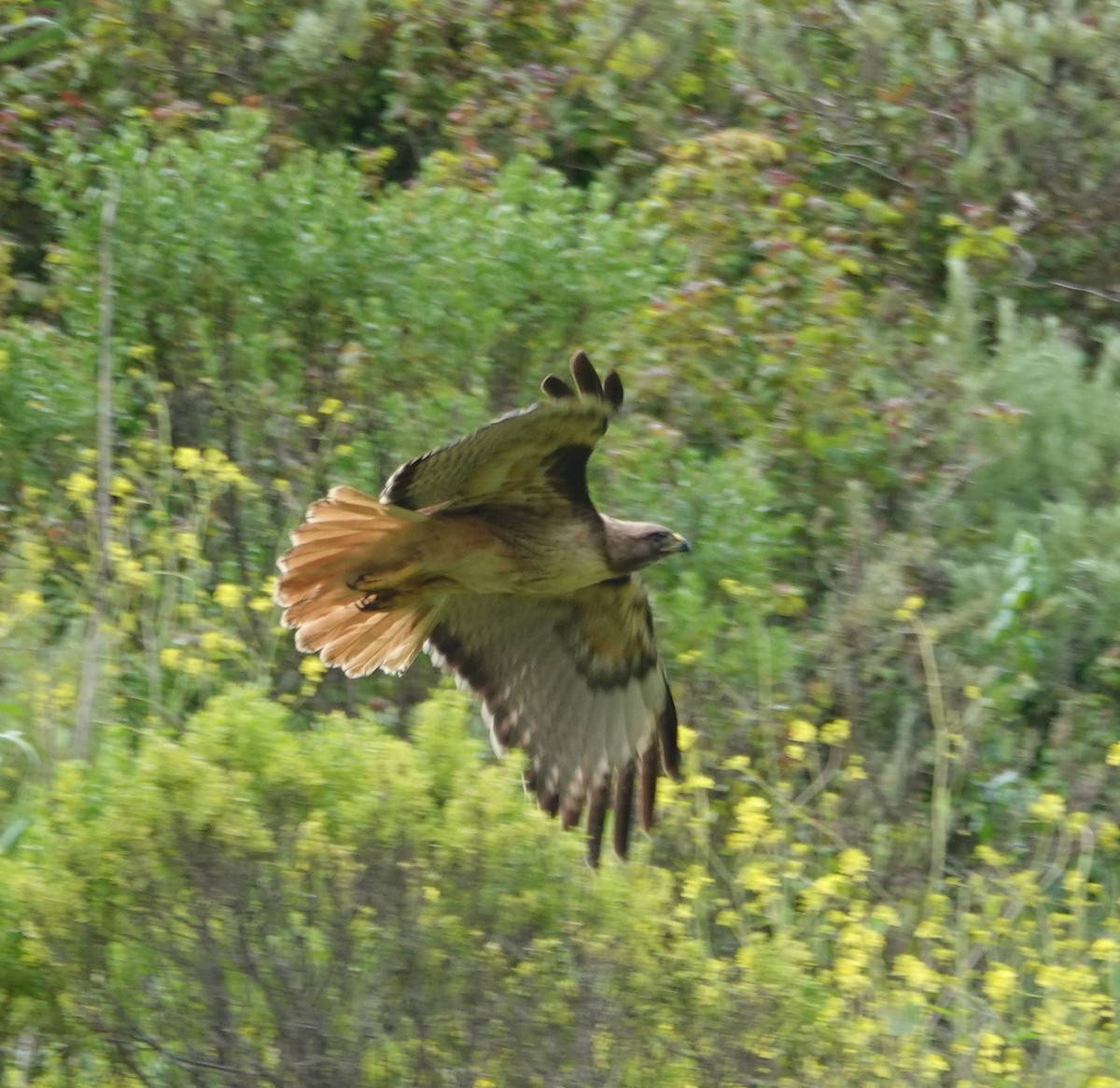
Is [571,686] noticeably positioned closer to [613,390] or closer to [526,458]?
[526,458]

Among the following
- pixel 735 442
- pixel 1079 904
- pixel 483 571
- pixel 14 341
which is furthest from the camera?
pixel 735 442

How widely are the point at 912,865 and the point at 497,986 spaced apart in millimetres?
2547

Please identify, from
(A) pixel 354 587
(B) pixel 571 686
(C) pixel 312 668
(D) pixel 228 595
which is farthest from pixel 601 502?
(A) pixel 354 587

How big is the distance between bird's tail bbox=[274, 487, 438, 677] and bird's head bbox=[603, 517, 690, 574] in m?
0.50

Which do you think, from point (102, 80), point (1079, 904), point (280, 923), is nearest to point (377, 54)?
point (102, 80)

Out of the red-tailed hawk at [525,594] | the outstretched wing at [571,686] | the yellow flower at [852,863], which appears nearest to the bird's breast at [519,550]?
the red-tailed hawk at [525,594]

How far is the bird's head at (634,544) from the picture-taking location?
18.9 feet

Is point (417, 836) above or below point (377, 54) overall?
above

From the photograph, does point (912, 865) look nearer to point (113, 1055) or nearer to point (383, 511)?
point (383, 511)

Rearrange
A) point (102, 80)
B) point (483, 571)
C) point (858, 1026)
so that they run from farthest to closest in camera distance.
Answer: point (102, 80), point (483, 571), point (858, 1026)

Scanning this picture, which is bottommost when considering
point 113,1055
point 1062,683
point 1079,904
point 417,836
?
point 1062,683

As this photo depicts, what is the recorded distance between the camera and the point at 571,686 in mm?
6480

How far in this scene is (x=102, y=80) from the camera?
9883 millimetres

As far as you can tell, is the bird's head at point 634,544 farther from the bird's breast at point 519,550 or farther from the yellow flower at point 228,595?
the yellow flower at point 228,595
